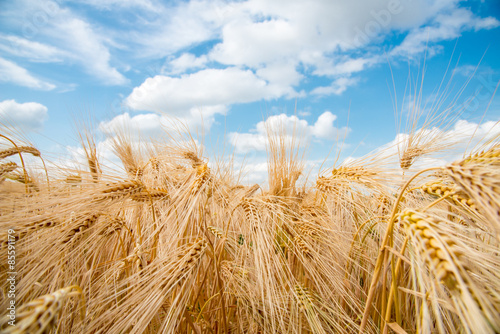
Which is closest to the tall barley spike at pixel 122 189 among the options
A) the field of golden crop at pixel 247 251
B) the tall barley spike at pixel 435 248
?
the field of golden crop at pixel 247 251

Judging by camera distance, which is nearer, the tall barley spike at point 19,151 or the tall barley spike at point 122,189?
the tall barley spike at point 122,189

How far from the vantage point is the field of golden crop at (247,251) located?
0.69 m

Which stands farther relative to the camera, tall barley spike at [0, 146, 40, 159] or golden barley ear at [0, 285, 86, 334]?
tall barley spike at [0, 146, 40, 159]

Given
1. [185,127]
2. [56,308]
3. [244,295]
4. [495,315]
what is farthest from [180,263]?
[185,127]

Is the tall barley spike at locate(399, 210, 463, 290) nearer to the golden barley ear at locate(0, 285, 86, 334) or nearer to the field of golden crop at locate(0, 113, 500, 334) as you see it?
the field of golden crop at locate(0, 113, 500, 334)

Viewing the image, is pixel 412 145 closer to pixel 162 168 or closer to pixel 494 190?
pixel 494 190

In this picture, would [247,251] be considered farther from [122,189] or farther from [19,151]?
[19,151]

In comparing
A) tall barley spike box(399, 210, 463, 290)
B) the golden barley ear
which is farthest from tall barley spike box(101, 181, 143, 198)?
tall barley spike box(399, 210, 463, 290)

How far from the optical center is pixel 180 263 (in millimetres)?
1024

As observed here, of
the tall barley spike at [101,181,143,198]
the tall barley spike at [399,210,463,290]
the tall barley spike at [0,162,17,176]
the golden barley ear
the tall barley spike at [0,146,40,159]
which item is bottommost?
the golden barley ear

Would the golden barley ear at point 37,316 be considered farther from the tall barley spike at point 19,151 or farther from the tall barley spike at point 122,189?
the tall barley spike at point 19,151

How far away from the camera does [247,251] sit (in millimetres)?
1442

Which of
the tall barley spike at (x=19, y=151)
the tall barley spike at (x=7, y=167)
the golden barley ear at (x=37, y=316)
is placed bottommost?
the golden barley ear at (x=37, y=316)

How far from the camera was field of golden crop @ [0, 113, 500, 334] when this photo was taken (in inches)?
27.2
